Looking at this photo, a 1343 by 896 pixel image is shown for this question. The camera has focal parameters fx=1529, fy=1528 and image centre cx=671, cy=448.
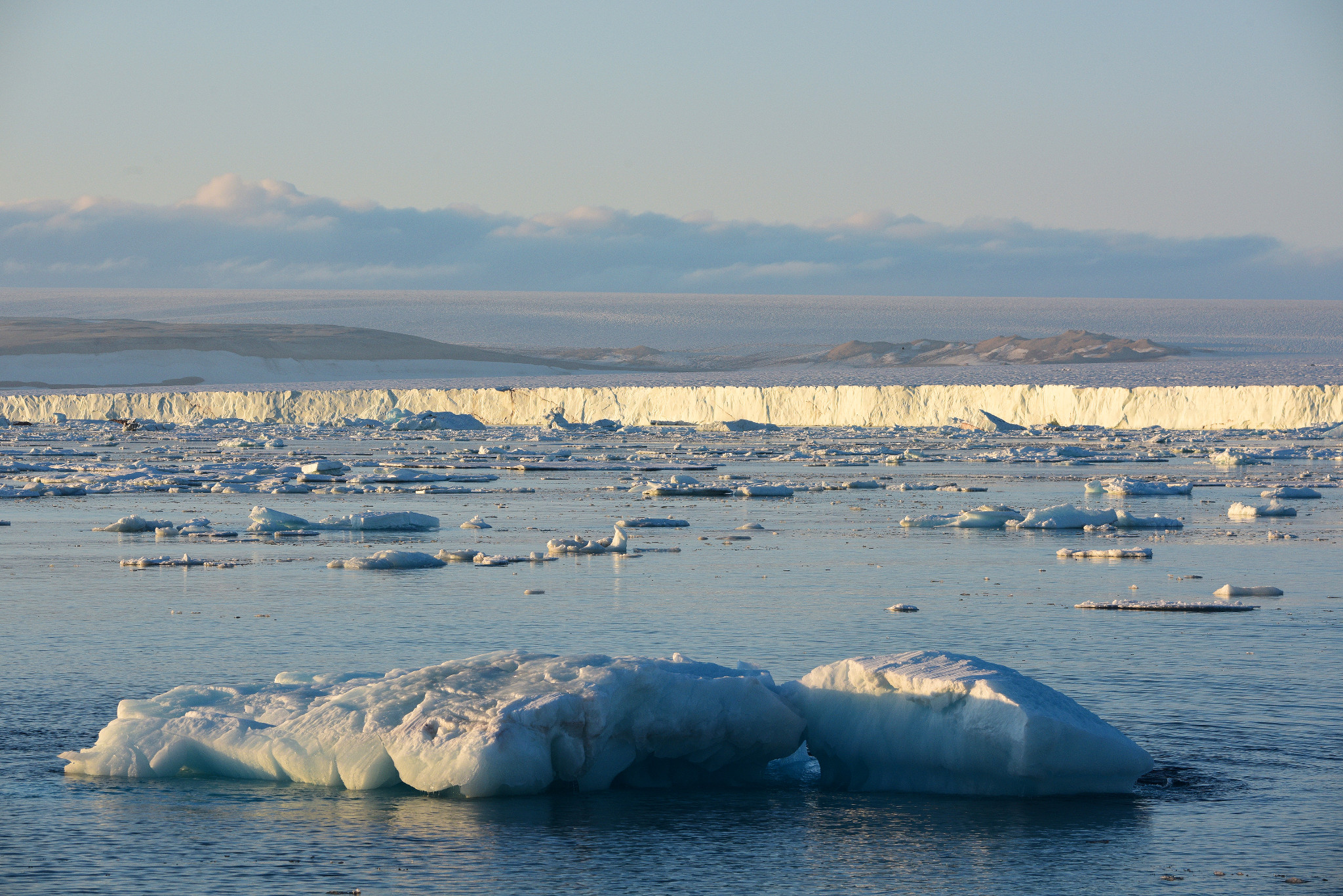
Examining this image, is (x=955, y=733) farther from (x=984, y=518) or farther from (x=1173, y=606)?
(x=984, y=518)

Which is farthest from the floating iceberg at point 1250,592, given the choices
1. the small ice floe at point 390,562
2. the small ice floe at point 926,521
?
the small ice floe at point 390,562

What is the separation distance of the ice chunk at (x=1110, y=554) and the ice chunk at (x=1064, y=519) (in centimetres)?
260

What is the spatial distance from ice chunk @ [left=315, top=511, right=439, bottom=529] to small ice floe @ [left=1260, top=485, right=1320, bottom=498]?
1154cm

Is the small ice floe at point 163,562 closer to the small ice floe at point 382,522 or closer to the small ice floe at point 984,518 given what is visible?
the small ice floe at point 382,522

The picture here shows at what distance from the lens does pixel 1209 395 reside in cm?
4803

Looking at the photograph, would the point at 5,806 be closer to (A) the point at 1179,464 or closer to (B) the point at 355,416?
(A) the point at 1179,464

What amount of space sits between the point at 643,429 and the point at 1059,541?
4019cm

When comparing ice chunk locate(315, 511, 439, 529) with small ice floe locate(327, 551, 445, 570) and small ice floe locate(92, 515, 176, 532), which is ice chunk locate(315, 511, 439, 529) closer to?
small ice floe locate(92, 515, 176, 532)

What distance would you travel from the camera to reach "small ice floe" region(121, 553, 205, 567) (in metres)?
13.8

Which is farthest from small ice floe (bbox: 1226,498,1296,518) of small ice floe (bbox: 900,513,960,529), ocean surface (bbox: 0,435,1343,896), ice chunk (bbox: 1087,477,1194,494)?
small ice floe (bbox: 900,513,960,529)

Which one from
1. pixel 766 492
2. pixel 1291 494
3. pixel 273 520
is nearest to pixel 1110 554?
pixel 1291 494

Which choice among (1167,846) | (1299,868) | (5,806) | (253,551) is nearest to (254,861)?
(5,806)

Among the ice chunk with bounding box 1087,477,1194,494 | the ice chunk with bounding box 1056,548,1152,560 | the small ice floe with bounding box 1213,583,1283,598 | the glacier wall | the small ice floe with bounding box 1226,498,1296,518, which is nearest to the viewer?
the small ice floe with bounding box 1213,583,1283,598

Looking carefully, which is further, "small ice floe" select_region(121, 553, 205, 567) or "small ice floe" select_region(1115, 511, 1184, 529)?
"small ice floe" select_region(1115, 511, 1184, 529)
